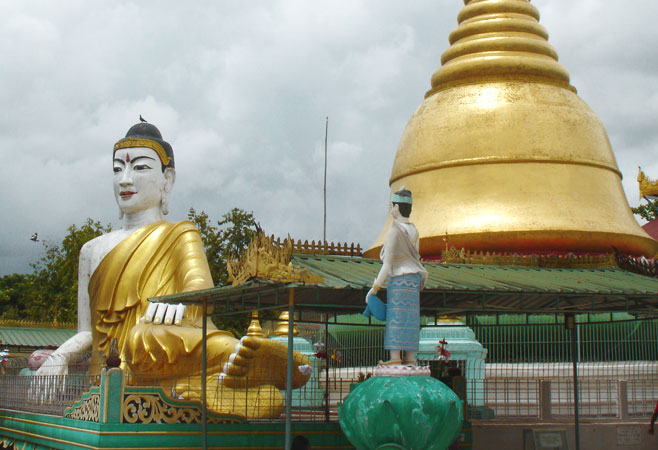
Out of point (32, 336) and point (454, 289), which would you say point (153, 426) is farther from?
point (32, 336)

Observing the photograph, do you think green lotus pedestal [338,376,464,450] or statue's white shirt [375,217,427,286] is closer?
green lotus pedestal [338,376,464,450]

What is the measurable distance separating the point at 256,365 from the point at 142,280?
10.4 feet

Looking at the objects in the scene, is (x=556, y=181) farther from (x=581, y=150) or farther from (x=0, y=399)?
(x=0, y=399)

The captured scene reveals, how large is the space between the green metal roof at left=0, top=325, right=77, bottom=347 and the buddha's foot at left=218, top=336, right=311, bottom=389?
1319 centimetres

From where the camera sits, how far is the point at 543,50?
23.4m

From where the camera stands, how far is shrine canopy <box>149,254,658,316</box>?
32.6ft

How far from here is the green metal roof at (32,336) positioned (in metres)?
24.4

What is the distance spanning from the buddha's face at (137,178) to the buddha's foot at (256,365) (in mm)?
4128

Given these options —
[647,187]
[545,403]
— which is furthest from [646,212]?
[545,403]

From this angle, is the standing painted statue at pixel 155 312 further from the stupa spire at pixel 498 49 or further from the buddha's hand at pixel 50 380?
the stupa spire at pixel 498 49

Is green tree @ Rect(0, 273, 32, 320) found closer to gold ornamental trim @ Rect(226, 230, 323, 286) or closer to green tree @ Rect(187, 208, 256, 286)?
green tree @ Rect(187, 208, 256, 286)

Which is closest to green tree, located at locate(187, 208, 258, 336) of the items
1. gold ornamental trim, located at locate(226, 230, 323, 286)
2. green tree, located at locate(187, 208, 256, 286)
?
green tree, located at locate(187, 208, 256, 286)

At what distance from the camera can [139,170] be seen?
15969mm

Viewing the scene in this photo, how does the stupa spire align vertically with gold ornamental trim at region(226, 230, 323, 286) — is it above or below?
above
